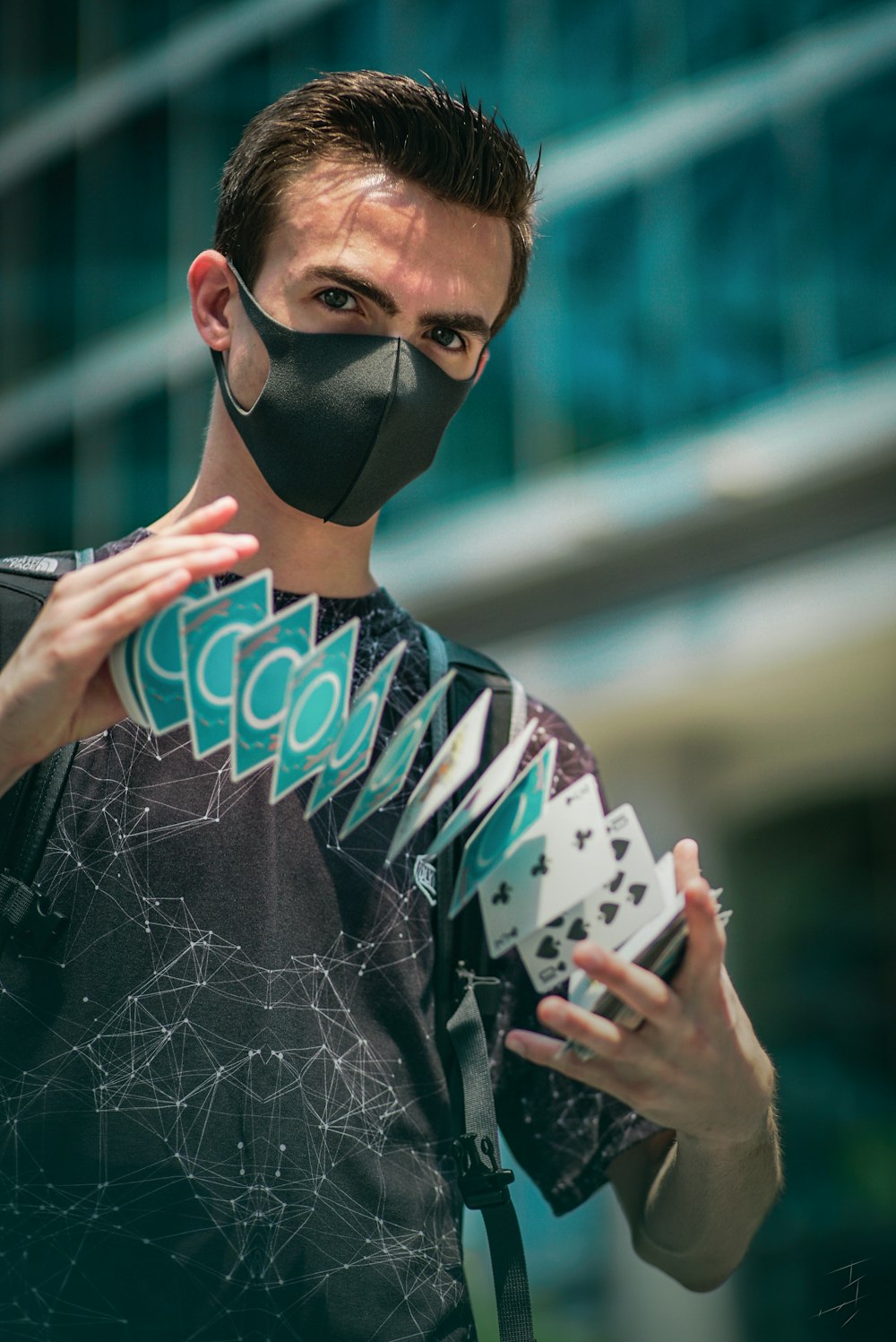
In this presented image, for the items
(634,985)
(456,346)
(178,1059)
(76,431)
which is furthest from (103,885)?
(76,431)

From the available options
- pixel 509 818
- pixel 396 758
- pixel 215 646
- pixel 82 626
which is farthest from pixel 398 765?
pixel 82 626

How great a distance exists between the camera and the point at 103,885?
1.67 meters

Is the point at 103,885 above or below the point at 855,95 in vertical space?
below

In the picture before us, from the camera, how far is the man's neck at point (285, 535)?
194cm

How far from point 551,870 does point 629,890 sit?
85 mm

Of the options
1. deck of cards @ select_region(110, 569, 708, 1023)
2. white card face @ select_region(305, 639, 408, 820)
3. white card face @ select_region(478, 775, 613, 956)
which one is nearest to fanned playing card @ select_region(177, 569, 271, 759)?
deck of cards @ select_region(110, 569, 708, 1023)

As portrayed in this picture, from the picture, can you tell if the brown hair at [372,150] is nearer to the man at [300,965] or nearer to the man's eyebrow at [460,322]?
the man at [300,965]

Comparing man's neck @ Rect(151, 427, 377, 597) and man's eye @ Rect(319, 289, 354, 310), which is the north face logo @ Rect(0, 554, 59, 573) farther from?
man's eye @ Rect(319, 289, 354, 310)

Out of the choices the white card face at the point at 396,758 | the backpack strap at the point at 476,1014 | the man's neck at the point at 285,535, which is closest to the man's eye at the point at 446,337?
the man's neck at the point at 285,535

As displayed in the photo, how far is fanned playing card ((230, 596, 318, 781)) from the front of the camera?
4.55ft

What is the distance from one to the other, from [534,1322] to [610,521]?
7.75m

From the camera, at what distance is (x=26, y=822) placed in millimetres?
1626

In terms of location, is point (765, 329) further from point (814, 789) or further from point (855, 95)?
point (814, 789)

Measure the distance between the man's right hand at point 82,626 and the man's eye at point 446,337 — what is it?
2.06ft
